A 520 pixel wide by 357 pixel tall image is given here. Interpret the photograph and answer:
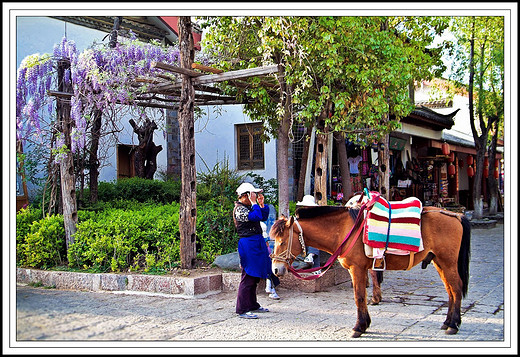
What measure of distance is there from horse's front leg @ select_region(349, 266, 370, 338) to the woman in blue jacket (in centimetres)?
127

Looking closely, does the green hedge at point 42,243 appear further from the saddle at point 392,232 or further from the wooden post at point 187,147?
the saddle at point 392,232

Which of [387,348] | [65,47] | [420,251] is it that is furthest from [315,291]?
[65,47]

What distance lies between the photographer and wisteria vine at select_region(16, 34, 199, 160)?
336 inches

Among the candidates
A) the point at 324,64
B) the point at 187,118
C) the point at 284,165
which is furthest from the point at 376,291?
the point at 187,118

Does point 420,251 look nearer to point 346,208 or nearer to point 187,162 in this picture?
point 346,208

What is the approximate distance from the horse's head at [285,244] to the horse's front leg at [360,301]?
659 mm

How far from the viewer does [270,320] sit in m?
5.88

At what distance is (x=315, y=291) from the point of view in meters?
7.39

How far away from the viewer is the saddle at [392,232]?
5273mm

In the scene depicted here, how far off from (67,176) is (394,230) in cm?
576

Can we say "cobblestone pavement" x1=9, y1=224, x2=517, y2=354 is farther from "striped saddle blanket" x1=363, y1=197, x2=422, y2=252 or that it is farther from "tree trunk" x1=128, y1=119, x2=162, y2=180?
"tree trunk" x1=128, y1=119, x2=162, y2=180

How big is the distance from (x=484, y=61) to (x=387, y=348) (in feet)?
44.7

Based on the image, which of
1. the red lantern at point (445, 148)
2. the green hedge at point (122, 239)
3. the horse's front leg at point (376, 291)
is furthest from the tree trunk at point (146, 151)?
the red lantern at point (445, 148)
